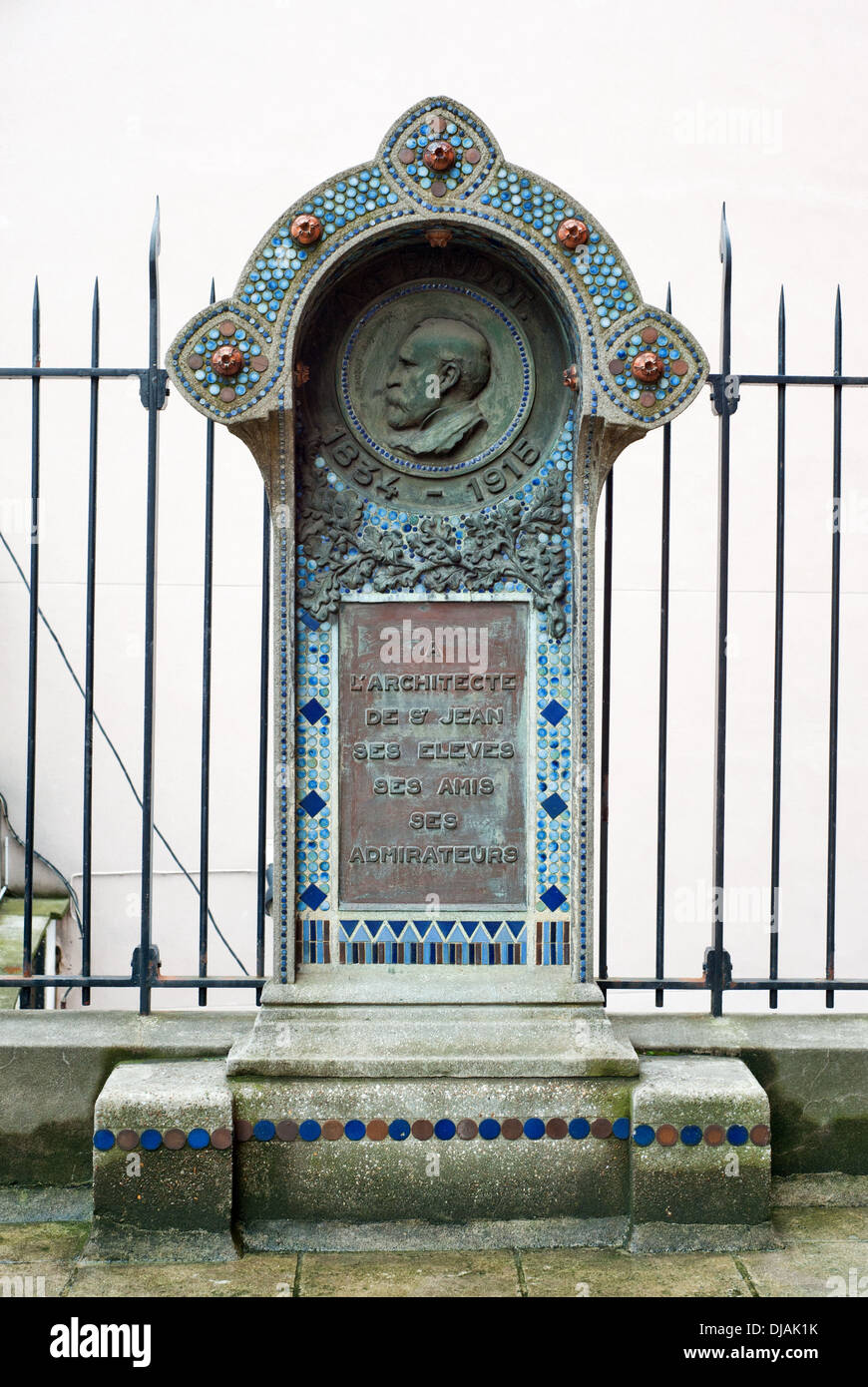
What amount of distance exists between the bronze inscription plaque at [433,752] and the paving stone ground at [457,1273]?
1194mm

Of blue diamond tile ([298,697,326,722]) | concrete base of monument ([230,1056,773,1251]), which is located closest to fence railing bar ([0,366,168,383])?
blue diamond tile ([298,697,326,722])

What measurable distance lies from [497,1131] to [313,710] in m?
1.58

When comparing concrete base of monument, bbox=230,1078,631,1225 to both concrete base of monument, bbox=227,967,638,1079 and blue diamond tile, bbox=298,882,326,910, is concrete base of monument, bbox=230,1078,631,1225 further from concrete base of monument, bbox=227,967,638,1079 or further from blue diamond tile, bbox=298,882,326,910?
blue diamond tile, bbox=298,882,326,910

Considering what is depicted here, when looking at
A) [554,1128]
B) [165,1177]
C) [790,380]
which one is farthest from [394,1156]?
[790,380]

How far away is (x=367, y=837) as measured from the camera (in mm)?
4633

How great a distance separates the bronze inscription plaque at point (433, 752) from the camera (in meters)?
4.62

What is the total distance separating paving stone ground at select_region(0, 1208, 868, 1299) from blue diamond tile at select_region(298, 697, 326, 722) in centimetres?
180

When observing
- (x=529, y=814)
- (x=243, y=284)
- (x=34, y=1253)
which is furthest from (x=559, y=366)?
(x=34, y=1253)

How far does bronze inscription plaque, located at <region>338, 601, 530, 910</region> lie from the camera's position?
4621 millimetres

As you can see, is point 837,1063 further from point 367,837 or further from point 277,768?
point 277,768

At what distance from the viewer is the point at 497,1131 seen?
13.9 ft

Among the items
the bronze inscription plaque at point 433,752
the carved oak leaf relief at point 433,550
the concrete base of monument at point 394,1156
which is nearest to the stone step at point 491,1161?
the concrete base of monument at point 394,1156

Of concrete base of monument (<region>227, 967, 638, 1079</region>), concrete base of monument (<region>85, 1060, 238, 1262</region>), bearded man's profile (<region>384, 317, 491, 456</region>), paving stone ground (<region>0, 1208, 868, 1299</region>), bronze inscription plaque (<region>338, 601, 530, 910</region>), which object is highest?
bearded man's profile (<region>384, 317, 491, 456</region>)

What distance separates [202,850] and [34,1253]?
152 cm
